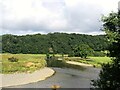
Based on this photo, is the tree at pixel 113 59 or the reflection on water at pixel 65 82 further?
the reflection on water at pixel 65 82

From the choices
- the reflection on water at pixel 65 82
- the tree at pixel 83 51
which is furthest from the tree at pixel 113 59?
the tree at pixel 83 51

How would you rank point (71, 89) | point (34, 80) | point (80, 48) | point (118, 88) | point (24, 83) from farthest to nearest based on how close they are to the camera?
point (80, 48) < point (34, 80) < point (24, 83) < point (71, 89) < point (118, 88)

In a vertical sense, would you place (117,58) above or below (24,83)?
above

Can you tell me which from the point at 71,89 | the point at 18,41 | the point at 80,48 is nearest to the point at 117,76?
the point at 71,89

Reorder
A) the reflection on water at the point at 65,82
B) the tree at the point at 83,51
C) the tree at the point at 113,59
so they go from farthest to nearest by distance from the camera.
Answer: the tree at the point at 83,51 < the reflection on water at the point at 65,82 < the tree at the point at 113,59

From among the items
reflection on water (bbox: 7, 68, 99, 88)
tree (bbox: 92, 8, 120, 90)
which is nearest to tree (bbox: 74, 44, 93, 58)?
reflection on water (bbox: 7, 68, 99, 88)

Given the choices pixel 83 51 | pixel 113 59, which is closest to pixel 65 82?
pixel 113 59

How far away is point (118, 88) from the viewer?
18047mm

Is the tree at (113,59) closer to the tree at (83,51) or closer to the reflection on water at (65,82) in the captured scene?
the reflection on water at (65,82)

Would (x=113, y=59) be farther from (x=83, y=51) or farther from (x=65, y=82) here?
(x=83, y=51)

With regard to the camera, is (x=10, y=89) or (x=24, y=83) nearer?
(x=10, y=89)

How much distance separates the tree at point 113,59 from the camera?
18406 mm

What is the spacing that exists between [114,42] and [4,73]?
53.8 m

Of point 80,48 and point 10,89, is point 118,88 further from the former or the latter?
point 80,48
